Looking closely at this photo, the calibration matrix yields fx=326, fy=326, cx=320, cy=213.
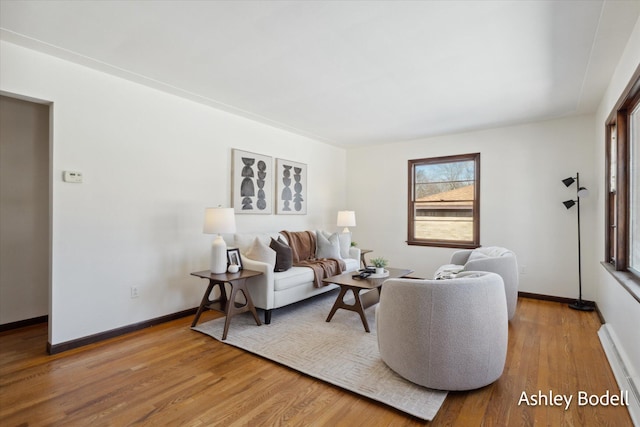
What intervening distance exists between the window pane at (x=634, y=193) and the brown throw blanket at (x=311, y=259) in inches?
118

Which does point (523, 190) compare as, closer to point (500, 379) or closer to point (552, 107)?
point (552, 107)

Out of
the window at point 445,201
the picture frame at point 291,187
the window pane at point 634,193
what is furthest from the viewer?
the window at point 445,201

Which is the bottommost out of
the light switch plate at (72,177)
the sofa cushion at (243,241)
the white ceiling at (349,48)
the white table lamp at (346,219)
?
the sofa cushion at (243,241)

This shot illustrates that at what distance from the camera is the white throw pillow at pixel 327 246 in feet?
15.7

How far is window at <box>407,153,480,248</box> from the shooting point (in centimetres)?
521

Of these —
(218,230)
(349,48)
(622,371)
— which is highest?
(349,48)

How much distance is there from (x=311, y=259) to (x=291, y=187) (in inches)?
49.6

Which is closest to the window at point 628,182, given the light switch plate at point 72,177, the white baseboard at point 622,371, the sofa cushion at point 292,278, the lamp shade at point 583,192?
the white baseboard at point 622,371

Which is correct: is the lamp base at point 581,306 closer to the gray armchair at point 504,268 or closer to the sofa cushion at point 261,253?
the gray armchair at point 504,268

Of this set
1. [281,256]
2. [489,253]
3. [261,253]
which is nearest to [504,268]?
[489,253]

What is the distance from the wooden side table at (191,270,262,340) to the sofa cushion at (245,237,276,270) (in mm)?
232

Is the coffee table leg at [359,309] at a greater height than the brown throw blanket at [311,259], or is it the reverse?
the brown throw blanket at [311,259]

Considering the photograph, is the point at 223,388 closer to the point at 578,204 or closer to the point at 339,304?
the point at 339,304

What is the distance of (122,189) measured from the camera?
3260 millimetres
